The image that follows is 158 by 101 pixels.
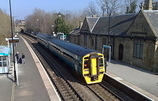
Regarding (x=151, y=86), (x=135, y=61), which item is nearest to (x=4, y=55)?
(x=151, y=86)

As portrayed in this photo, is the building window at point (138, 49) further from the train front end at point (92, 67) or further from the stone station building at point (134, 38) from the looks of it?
the train front end at point (92, 67)

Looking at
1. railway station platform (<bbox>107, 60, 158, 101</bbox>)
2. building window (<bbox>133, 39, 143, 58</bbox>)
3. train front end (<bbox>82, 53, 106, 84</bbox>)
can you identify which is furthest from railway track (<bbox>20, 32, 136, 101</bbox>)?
building window (<bbox>133, 39, 143, 58</bbox>)

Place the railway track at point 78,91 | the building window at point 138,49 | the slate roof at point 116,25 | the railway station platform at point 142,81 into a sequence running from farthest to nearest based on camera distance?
the slate roof at point 116,25, the building window at point 138,49, the railway station platform at point 142,81, the railway track at point 78,91

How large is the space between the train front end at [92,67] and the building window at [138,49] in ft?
25.1

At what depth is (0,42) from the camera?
113 feet

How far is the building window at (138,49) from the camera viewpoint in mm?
18541

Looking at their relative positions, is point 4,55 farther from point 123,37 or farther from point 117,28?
point 117,28

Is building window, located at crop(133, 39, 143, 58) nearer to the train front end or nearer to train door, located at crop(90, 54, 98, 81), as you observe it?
the train front end

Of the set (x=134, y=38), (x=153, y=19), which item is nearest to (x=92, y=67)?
(x=134, y=38)

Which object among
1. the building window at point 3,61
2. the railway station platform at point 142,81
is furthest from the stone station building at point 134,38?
the building window at point 3,61

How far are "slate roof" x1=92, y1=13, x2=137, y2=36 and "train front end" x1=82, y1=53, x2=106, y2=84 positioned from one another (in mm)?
10453

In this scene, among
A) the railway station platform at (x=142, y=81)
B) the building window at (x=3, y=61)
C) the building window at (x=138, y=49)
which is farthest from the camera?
the building window at (x=138, y=49)

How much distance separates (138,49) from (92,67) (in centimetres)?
884

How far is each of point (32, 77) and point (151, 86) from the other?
10032 mm
